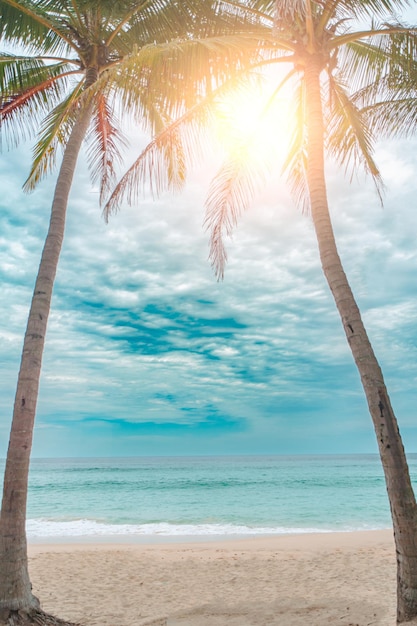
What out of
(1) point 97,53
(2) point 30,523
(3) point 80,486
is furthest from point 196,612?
(3) point 80,486

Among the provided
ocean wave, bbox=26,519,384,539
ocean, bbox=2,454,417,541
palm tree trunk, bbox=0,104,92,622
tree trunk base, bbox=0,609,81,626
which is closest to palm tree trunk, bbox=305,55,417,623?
palm tree trunk, bbox=0,104,92,622

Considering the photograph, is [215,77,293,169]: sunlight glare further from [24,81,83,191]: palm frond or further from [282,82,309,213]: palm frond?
[24,81,83,191]: palm frond

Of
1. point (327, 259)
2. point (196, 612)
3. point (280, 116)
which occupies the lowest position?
point (196, 612)

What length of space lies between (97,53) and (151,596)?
8.39 m

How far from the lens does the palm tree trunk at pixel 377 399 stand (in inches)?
167

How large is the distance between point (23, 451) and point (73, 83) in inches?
255

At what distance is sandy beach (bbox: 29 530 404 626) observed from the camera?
248 inches

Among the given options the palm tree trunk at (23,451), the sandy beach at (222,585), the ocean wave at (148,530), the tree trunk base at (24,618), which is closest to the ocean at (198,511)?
the ocean wave at (148,530)

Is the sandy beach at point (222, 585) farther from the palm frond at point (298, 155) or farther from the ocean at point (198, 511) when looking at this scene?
the palm frond at point (298, 155)

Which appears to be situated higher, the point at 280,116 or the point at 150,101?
the point at 280,116

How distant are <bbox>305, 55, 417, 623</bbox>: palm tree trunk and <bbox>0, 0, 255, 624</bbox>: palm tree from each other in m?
1.93

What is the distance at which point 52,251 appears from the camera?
6.05 meters

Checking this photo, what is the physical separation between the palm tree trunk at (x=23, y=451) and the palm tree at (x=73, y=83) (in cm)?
1

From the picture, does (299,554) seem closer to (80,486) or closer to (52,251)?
(52,251)
